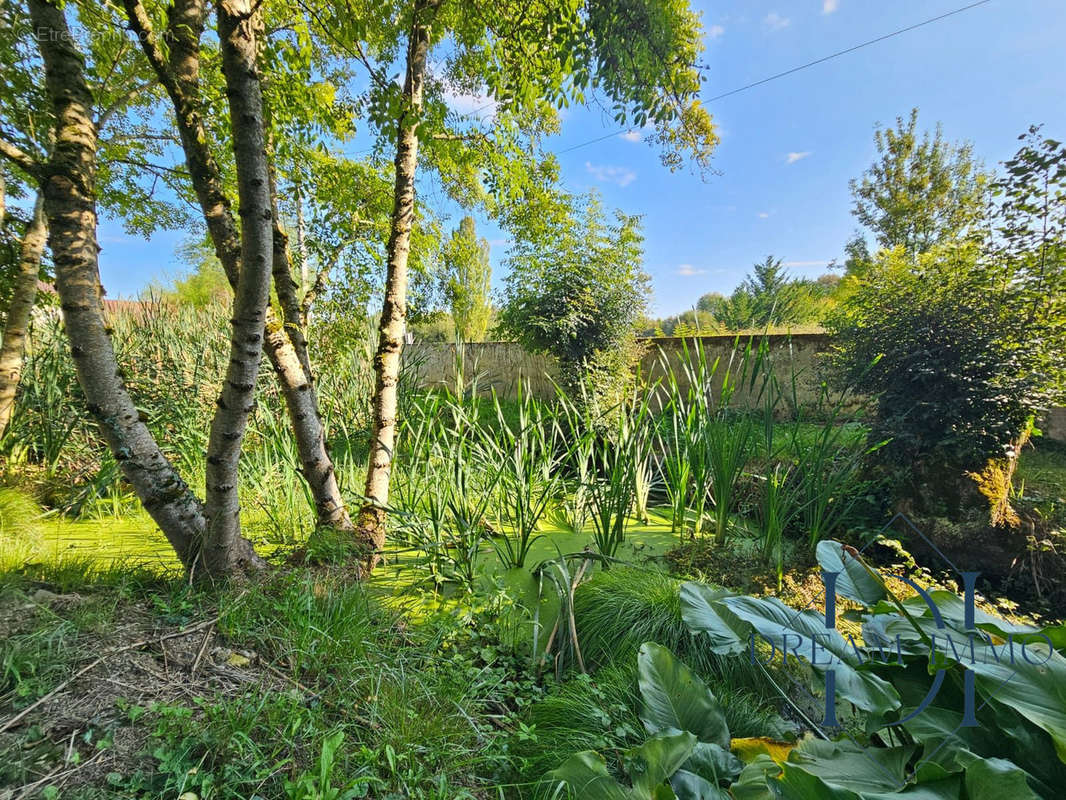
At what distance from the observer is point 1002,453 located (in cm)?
250

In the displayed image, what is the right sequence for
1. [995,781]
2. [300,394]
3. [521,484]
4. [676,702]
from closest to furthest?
[995,781]
[676,702]
[300,394]
[521,484]

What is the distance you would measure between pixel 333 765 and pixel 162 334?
182 inches

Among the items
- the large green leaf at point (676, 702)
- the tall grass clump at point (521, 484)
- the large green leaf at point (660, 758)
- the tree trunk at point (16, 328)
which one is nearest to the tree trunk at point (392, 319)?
the tall grass clump at point (521, 484)

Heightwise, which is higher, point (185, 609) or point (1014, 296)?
point (1014, 296)

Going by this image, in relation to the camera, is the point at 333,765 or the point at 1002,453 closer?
the point at 333,765

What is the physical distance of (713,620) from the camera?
1052 mm

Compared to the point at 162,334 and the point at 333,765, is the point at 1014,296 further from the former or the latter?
the point at 162,334

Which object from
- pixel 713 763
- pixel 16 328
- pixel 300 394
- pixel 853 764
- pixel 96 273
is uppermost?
pixel 16 328

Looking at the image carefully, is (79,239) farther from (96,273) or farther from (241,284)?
(241,284)

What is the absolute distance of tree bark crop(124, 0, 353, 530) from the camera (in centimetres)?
133

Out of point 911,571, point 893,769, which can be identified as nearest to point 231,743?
point 893,769

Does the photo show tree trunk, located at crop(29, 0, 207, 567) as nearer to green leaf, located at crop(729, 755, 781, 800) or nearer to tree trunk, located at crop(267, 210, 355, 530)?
tree trunk, located at crop(267, 210, 355, 530)

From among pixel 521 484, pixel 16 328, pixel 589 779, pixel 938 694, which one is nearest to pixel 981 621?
pixel 938 694

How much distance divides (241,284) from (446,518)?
1.47 metres
